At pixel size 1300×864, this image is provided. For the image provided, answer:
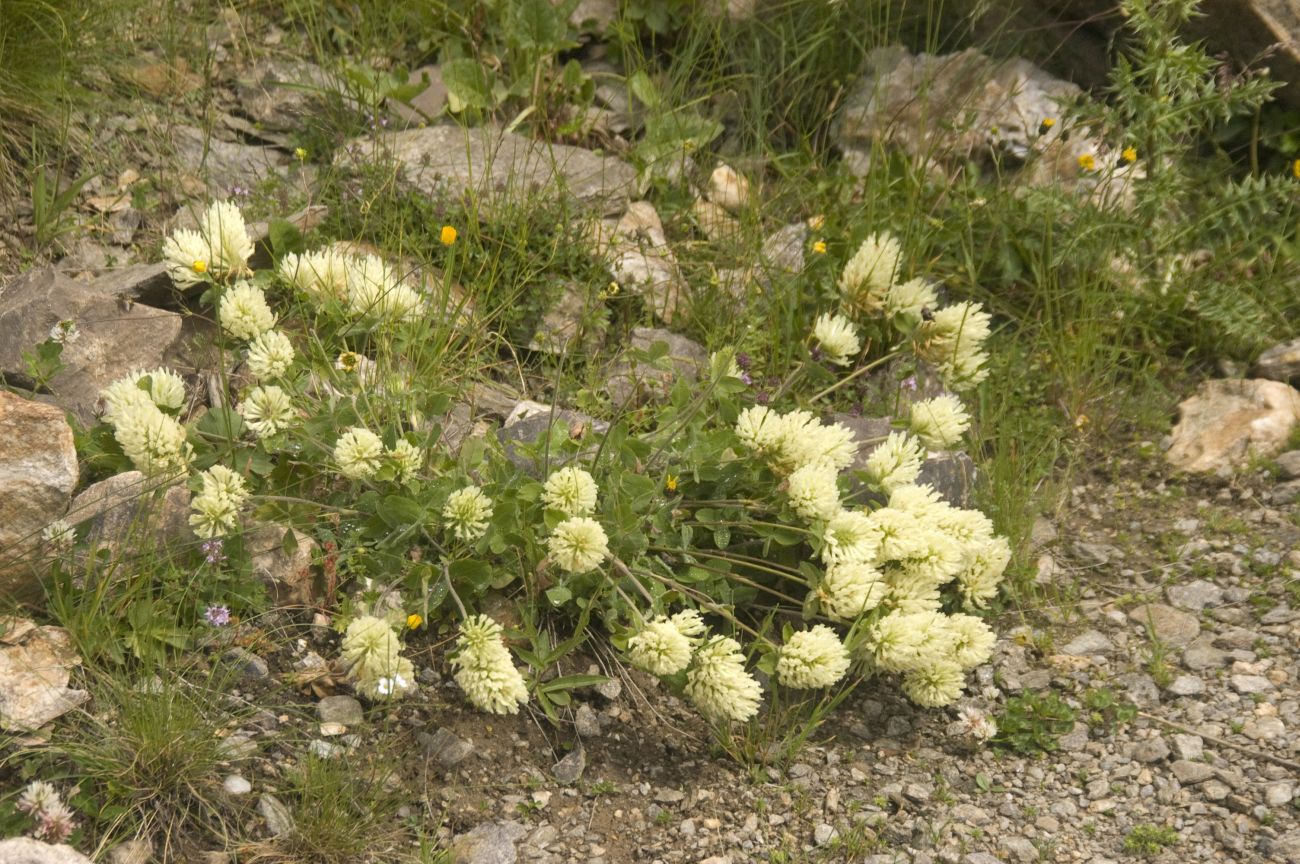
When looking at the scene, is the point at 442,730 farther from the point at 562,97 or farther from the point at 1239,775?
the point at 562,97

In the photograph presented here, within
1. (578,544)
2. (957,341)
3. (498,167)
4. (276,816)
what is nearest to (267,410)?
(578,544)

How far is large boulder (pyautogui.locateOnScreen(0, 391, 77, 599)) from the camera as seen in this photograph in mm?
3008

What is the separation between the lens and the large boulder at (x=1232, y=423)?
437 cm

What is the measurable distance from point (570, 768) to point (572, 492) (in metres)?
0.69

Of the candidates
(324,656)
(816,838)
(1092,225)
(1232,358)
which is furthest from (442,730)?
(1232,358)

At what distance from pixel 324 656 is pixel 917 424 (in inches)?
65.7

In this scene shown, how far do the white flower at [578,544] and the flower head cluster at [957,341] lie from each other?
1189 millimetres

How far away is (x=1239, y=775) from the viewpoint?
10.5 feet

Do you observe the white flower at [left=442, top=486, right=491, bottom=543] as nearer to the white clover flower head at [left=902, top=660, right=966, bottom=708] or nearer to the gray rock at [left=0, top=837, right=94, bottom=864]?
the gray rock at [left=0, top=837, right=94, bottom=864]

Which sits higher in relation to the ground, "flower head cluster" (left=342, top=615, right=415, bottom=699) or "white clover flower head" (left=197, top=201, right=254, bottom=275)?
"white clover flower head" (left=197, top=201, right=254, bottom=275)

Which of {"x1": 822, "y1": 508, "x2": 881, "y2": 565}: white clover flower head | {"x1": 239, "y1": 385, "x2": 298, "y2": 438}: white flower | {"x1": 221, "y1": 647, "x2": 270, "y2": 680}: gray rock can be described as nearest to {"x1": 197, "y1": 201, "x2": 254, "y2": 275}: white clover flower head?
{"x1": 239, "y1": 385, "x2": 298, "y2": 438}: white flower

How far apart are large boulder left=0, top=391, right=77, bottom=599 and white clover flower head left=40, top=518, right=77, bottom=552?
0.04m

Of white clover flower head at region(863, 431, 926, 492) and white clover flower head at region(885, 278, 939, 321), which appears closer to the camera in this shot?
white clover flower head at region(863, 431, 926, 492)

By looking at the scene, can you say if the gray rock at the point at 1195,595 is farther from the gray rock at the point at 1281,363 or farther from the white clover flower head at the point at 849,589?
the white clover flower head at the point at 849,589
